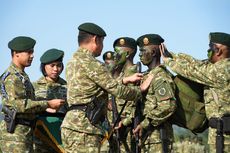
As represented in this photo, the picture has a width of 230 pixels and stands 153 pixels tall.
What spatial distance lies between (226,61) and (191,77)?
A: 569mm

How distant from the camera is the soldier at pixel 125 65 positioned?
10953 mm

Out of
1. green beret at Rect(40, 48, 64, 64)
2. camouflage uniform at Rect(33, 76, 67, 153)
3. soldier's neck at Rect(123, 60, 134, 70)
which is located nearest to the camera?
green beret at Rect(40, 48, 64, 64)

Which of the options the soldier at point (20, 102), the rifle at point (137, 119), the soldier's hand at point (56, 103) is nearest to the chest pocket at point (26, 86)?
the soldier at point (20, 102)

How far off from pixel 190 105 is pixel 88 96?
1.86m

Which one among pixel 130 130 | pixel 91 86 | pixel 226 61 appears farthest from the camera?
pixel 130 130

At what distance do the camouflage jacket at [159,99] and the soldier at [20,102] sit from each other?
4.45ft

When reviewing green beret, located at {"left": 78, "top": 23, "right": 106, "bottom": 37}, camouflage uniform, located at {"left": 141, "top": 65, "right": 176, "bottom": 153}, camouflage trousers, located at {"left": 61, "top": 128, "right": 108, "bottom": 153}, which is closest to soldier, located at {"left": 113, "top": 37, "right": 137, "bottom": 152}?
camouflage uniform, located at {"left": 141, "top": 65, "right": 176, "bottom": 153}

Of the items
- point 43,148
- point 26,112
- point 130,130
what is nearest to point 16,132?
point 26,112

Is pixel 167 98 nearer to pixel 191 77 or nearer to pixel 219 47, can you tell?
pixel 191 77

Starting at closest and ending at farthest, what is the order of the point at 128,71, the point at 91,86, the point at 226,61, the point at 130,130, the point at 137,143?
the point at 91,86, the point at 226,61, the point at 137,143, the point at 130,130, the point at 128,71

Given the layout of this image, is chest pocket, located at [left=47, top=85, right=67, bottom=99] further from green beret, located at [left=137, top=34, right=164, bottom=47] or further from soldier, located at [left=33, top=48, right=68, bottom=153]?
green beret, located at [left=137, top=34, right=164, bottom=47]

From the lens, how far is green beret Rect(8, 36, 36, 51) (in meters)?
9.96

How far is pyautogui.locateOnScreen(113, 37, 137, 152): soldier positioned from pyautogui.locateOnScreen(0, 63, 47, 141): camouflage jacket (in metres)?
1.77

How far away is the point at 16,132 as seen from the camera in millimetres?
9711
